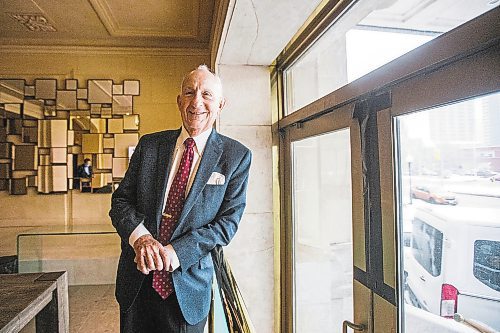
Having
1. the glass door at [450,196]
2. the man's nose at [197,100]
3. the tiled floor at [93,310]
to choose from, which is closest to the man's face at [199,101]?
the man's nose at [197,100]

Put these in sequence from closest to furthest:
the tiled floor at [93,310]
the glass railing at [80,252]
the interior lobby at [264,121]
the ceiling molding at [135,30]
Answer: the interior lobby at [264,121] → the tiled floor at [93,310] → the ceiling molding at [135,30] → the glass railing at [80,252]

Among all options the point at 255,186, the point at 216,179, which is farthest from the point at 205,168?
the point at 255,186

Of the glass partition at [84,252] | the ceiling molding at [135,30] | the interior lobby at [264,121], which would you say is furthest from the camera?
the glass partition at [84,252]

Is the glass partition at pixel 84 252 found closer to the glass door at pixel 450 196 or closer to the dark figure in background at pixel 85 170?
the dark figure in background at pixel 85 170

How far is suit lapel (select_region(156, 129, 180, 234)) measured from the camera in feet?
4.95

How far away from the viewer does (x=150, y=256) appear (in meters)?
1.35

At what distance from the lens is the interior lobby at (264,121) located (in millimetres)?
1312

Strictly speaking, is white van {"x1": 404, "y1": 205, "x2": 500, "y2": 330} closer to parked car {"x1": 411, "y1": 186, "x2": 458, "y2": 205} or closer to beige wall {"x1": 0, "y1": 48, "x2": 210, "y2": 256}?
parked car {"x1": 411, "y1": 186, "x2": 458, "y2": 205}

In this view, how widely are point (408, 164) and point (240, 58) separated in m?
1.63

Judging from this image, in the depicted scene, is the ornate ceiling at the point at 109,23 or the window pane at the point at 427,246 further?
the ornate ceiling at the point at 109,23

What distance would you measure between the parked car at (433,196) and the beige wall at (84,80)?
120 inches

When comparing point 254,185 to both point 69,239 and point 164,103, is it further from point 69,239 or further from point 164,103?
point 69,239

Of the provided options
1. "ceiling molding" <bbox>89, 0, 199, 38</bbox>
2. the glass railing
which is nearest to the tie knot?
"ceiling molding" <bbox>89, 0, 199, 38</bbox>

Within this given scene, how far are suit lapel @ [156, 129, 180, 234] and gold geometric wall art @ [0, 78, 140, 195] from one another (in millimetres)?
2444
